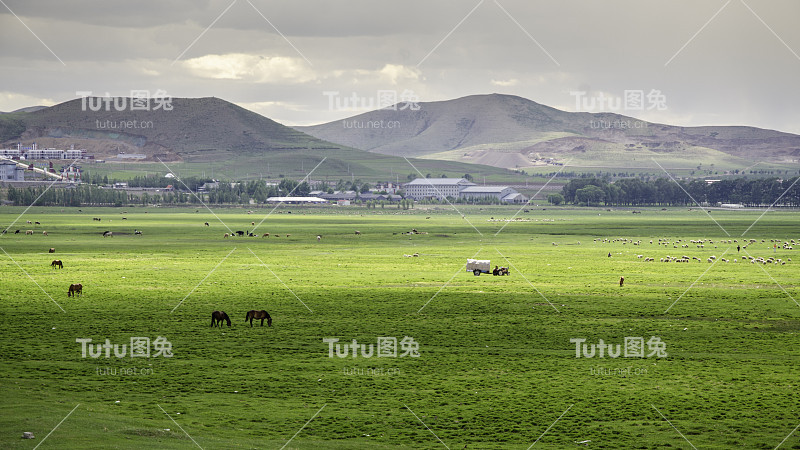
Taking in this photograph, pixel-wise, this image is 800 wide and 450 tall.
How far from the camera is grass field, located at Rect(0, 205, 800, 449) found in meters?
25.4

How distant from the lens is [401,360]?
1377 inches

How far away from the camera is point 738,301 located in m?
52.1

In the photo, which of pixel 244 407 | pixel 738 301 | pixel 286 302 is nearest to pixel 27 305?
pixel 286 302

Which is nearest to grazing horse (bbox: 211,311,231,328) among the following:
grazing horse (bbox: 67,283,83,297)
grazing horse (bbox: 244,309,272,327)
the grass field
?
the grass field

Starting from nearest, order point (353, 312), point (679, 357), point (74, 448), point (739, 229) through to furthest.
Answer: point (74, 448), point (679, 357), point (353, 312), point (739, 229)

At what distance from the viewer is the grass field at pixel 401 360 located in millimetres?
25406

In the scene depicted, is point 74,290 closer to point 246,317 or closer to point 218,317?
point 218,317

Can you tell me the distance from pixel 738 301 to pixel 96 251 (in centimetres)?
6140

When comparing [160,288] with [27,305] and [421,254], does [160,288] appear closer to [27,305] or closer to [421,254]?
[27,305]

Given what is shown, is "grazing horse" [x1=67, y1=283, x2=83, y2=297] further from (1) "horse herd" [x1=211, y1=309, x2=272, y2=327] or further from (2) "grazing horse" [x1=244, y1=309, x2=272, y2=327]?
(2) "grazing horse" [x1=244, y1=309, x2=272, y2=327]

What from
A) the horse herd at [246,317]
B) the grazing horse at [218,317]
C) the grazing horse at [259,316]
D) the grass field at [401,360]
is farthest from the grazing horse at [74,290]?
the grazing horse at [259,316]

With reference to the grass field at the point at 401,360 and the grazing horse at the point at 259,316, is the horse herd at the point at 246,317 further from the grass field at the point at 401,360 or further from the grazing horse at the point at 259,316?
the grass field at the point at 401,360

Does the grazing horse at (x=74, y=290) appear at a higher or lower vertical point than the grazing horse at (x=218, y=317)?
higher

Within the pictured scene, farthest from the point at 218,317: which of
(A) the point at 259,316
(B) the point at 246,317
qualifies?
(A) the point at 259,316
